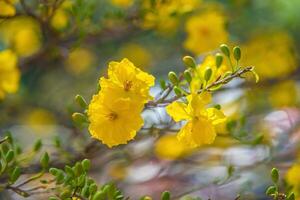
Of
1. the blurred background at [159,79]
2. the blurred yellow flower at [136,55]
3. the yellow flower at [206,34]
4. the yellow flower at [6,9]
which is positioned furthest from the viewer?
the blurred yellow flower at [136,55]

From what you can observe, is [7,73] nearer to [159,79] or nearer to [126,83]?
[159,79]

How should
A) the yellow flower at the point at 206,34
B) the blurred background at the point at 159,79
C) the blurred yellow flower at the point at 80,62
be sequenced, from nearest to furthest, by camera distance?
the blurred background at the point at 159,79, the yellow flower at the point at 206,34, the blurred yellow flower at the point at 80,62

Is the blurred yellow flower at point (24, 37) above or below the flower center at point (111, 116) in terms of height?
above

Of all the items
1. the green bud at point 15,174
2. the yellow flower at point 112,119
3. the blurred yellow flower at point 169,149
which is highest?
the yellow flower at point 112,119

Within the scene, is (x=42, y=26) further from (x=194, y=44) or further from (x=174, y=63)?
(x=174, y=63)

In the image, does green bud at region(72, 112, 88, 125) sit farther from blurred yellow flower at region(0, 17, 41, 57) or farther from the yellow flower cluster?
blurred yellow flower at region(0, 17, 41, 57)

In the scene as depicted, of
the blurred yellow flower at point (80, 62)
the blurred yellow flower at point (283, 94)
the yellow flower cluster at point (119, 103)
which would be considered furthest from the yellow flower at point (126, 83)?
the blurred yellow flower at point (80, 62)

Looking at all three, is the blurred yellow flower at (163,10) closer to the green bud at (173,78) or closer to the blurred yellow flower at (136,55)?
the green bud at (173,78)
